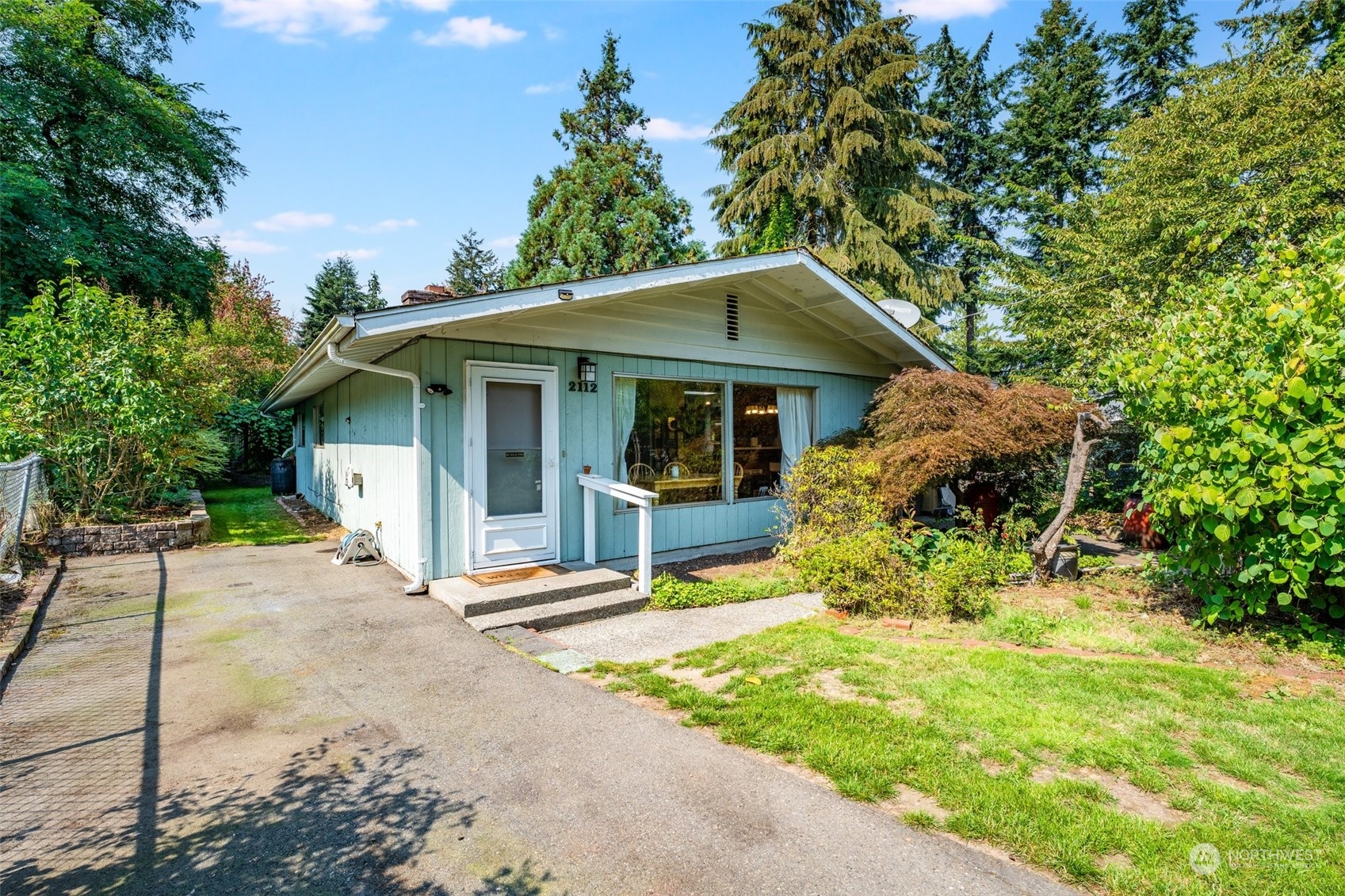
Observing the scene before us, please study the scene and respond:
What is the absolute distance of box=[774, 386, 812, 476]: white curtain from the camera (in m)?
8.42

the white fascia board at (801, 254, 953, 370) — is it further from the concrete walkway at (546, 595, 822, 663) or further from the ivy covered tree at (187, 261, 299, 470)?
the ivy covered tree at (187, 261, 299, 470)

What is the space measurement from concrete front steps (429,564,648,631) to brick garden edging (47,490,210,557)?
487cm

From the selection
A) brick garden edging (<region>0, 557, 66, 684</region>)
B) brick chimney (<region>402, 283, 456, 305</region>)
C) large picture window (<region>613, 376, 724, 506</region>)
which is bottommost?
brick garden edging (<region>0, 557, 66, 684</region>)

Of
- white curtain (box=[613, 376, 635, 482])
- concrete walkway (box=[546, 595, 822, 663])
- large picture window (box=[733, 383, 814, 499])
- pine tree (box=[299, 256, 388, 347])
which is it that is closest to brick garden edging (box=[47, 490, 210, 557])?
white curtain (box=[613, 376, 635, 482])

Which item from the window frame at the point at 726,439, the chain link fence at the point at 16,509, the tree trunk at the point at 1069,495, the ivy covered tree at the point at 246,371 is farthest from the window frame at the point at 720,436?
the ivy covered tree at the point at 246,371

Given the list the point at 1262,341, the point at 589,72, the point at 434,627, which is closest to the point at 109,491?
the point at 434,627

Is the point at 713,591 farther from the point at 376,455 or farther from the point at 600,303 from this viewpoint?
the point at 376,455

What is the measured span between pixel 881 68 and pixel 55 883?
18339 millimetres

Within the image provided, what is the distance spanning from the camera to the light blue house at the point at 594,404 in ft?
18.2

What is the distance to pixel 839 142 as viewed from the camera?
15.2 m

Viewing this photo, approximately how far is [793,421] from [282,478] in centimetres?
1307

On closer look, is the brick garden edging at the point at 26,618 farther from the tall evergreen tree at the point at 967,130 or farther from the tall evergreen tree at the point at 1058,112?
the tall evergreen tree at the point at 967,130

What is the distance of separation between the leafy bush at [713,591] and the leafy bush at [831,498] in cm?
43

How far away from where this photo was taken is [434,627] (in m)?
4.73
